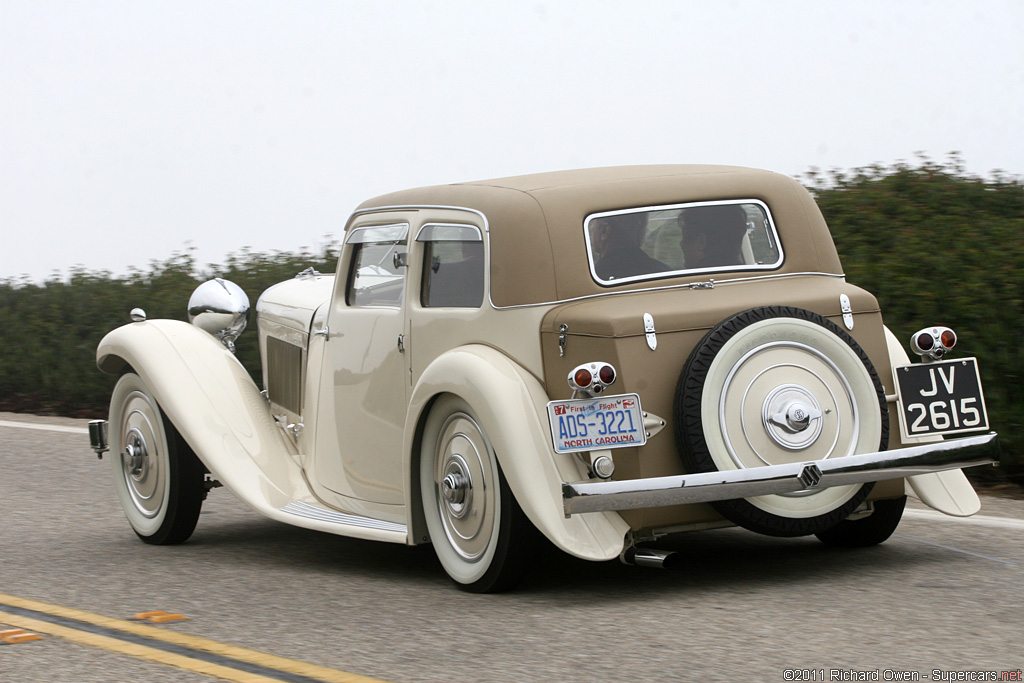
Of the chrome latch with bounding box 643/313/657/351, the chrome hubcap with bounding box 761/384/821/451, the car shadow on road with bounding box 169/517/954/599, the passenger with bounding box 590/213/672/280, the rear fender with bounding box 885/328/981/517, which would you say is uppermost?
the passenger with bounding box 590/213/672/280

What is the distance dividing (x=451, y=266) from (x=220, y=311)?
93.3 inches

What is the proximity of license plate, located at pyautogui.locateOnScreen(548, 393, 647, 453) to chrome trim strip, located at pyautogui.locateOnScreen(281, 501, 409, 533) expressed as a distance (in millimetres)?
1151

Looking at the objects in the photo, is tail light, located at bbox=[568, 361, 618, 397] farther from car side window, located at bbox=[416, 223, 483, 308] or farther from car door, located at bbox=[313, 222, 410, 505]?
car door, located at bbox=[313, 222, 410, 505]

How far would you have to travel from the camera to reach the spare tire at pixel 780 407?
16.5 ft

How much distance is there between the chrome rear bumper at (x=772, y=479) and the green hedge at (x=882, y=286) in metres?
2.75

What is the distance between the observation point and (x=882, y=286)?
8875mm

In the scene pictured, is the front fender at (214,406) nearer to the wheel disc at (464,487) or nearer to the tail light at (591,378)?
the wheel disc at (464,487)

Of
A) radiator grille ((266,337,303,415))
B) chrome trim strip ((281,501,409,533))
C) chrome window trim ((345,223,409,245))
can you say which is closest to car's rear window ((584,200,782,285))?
chrome window trim ((345,223,409,245))

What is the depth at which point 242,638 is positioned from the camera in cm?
482

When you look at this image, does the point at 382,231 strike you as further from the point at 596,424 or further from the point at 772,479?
the point at 772,479

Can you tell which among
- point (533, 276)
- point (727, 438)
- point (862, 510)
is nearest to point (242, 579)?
point (533, 276)

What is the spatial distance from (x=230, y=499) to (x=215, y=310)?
4.88 ft

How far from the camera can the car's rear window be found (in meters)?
5.56

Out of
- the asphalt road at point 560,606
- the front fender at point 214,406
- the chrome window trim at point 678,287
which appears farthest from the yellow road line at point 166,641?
the chrome window trim at point 678,287
